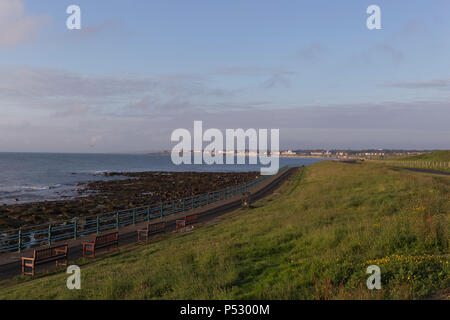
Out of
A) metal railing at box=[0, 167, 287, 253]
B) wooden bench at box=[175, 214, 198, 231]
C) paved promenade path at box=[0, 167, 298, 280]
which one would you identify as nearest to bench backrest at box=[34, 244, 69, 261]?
paved promenade path at box=[0, 167, 298, 280]

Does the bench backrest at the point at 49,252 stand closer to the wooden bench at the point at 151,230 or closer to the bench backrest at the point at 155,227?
the wooden bench at the point at 151,230

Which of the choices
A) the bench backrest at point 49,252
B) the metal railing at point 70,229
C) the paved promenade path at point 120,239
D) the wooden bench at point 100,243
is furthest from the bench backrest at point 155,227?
the bench backrest at point 49,252

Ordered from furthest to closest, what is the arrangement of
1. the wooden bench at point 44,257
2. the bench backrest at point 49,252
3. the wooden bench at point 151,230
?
the wooden bench at point 151,230
the bench backrest at point 49,252
the wooden bench at point 44,257

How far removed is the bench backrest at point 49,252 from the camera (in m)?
11.7

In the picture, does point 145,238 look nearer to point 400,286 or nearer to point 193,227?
point 193,227

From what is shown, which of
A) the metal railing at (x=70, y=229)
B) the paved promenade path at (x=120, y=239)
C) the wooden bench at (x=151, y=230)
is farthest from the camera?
the wooden bench at (x=151, y=230)

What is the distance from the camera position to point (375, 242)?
897 centimetres

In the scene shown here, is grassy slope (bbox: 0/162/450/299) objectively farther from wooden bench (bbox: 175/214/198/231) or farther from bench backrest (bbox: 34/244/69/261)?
wooden bench (bbox: 175/214/198/231)

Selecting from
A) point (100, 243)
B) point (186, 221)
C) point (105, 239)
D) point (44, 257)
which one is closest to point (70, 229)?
point (186, 221)

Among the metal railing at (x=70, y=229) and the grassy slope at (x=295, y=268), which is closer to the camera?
the grassy slope at (x=295, y=268)

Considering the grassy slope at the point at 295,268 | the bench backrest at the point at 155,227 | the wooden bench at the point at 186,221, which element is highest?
the grassy slope at the point at 295,268

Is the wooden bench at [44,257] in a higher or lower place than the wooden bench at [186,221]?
higher

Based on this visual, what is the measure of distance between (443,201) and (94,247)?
14.2m
